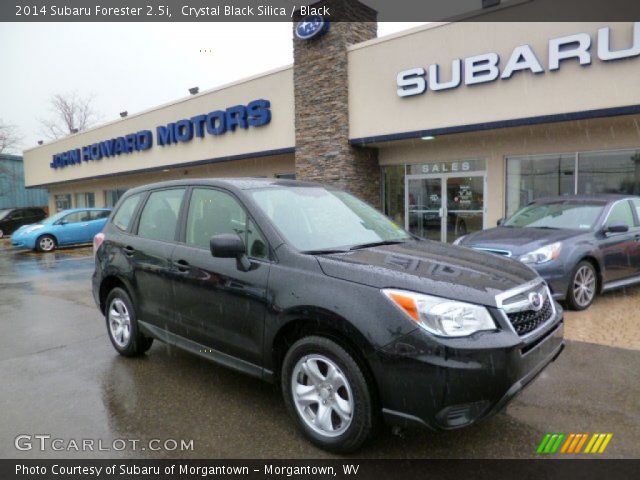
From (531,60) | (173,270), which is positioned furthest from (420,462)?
(531,60)

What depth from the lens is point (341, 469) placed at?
2.80 m

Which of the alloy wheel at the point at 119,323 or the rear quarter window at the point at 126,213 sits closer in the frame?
the alloy wheel at the point at 119,323

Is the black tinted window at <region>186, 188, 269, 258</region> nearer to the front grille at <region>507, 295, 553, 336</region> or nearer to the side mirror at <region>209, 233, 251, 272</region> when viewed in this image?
the side mirror at <region>209, 233, 251, 272</region>

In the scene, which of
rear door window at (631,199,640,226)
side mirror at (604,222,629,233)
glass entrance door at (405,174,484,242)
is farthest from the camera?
glass entrance door at (405,174,484,242)

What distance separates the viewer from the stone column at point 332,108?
12.6m

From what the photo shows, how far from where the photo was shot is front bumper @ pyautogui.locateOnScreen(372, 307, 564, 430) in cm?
253

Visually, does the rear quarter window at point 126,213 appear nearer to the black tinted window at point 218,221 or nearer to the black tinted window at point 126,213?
the black tinted window at point 126,213

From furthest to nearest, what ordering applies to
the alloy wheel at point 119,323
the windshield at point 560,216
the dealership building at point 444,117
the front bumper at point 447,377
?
the dealership building at point 444,117
the windshield at point 560,216
the alloy wheel at point 119,323
the front bumper at point 447,377

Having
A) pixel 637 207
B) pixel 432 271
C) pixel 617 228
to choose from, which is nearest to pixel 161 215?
pixel 432 271

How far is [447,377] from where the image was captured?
252 cm

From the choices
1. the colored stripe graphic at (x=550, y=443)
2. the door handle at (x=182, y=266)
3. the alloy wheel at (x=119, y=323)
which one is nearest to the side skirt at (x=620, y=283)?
the colored stripe graphic at (x=550, y=443)

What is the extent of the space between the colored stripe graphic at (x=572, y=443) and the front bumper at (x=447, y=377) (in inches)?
24.6

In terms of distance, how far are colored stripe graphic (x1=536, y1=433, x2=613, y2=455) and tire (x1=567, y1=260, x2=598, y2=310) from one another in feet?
10.7

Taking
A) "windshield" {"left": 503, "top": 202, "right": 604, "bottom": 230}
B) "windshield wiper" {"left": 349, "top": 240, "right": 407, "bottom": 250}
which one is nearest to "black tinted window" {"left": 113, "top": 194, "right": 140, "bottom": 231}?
"windshield wiper" {"left": 349, "top": 240, "right": 407, "bottom": 250}
